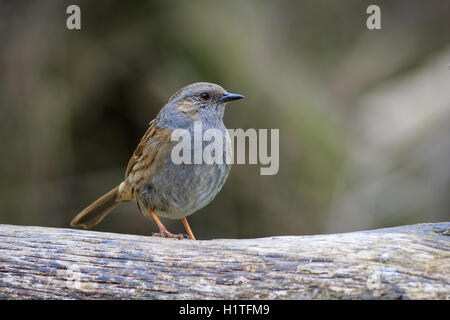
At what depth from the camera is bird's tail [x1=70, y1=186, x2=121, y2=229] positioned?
4.71 metres

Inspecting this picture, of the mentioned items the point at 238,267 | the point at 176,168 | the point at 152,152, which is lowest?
the point at 238,267

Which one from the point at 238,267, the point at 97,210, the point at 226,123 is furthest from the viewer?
the point at 226,123

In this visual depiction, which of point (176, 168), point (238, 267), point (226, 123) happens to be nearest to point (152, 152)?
point (176, 168)

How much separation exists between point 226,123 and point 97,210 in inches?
71.5

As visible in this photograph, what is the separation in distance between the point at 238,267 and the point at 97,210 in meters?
2.17

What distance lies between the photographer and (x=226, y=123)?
19.4 feet

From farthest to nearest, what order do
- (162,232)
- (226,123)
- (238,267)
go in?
1. (226,123)
2. (162,232)
3. (238,267)

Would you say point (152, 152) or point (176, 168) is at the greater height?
point (152, 152)

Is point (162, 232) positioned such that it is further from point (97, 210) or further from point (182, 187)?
point (97, 210)

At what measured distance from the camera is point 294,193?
5.97 metres

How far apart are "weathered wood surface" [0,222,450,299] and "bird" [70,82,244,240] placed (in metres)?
0.90

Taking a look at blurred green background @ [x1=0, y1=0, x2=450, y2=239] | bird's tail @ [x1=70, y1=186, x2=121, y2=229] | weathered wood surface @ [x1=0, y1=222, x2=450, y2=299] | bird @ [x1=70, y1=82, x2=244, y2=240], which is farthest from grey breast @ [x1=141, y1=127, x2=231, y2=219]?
blurred green background @ [x1=0, y1=0, x2=450, y2=239]

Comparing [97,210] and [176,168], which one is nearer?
[176,168]

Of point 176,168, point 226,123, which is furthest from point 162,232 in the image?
point 226,123
